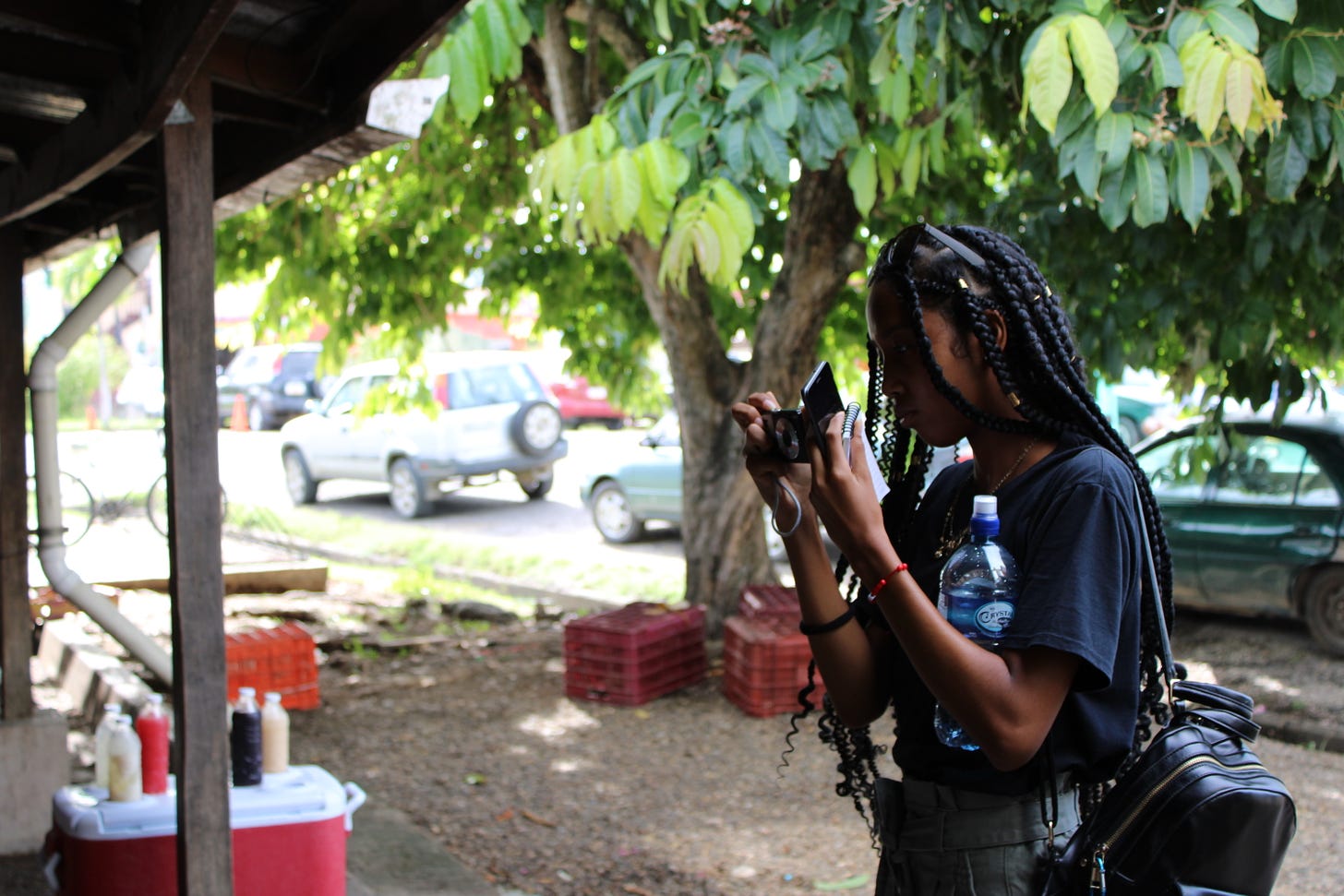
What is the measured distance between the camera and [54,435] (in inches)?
200

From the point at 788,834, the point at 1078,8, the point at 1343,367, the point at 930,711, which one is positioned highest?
the point at 1078,8

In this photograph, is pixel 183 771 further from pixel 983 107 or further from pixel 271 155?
pixel 983 107

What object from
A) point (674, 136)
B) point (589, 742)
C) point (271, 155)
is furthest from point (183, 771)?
point (589, 742)

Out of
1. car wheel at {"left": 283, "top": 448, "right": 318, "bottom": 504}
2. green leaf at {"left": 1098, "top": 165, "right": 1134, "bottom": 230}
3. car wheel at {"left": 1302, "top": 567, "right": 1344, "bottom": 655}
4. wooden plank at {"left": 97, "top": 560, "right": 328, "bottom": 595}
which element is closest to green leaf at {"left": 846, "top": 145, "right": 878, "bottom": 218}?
green leaf at {"left": 1098, "top": 165, "right": 1134, "bottom": 230}

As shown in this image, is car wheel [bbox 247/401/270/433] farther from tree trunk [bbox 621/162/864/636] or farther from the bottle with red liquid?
the bottle with red liquid

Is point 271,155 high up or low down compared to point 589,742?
up

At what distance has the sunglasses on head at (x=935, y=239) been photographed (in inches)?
70.2

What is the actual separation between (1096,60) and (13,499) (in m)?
4.27

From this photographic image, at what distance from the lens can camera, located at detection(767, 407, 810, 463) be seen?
1.79 meters

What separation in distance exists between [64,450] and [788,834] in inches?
569

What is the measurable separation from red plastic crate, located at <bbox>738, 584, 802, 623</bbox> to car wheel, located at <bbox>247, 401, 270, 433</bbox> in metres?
21.4

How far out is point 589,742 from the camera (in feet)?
20.6

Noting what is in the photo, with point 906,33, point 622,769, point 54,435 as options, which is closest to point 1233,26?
point 906,33

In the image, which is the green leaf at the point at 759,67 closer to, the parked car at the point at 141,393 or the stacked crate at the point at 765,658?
the stacked crate at the point at 765,658
